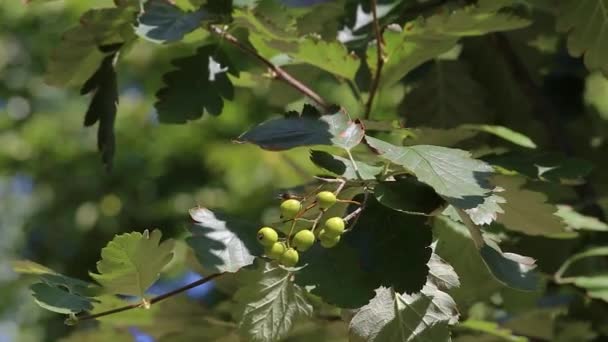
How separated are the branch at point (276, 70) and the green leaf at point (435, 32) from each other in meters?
0.06

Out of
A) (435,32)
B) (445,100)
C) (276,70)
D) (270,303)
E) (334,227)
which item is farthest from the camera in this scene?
(445,100)

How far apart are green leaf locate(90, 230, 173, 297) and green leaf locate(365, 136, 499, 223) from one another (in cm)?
16

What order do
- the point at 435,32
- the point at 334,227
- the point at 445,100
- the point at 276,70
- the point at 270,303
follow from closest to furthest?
1. the point at 334,227
2. the point at 270,303
3. the point at 435,32
4. the point at 276,70
5. the point at 445,100

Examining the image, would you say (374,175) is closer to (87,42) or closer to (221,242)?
(221,242)

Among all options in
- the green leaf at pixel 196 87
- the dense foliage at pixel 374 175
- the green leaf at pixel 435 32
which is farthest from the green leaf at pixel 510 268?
the green leaf at pixel 196 87

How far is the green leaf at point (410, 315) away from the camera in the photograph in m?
0.61

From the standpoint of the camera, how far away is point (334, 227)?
57cm

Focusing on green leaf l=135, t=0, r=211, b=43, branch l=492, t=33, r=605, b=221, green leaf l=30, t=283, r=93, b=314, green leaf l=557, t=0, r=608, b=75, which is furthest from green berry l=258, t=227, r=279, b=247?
branch l=492, t=33, r=605, b=221

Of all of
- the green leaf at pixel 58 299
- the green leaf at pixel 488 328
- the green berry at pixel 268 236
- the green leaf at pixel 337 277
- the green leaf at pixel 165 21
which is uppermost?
the green leaf at pixel 165 21

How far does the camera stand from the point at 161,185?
9.74ft

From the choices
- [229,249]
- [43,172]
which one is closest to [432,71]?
[229,249]

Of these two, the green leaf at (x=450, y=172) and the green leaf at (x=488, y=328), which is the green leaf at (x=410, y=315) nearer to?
the green leaf at (x=450, y=172)

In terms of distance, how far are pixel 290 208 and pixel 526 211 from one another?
219 millimetres

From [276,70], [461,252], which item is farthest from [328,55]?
[461,252]
